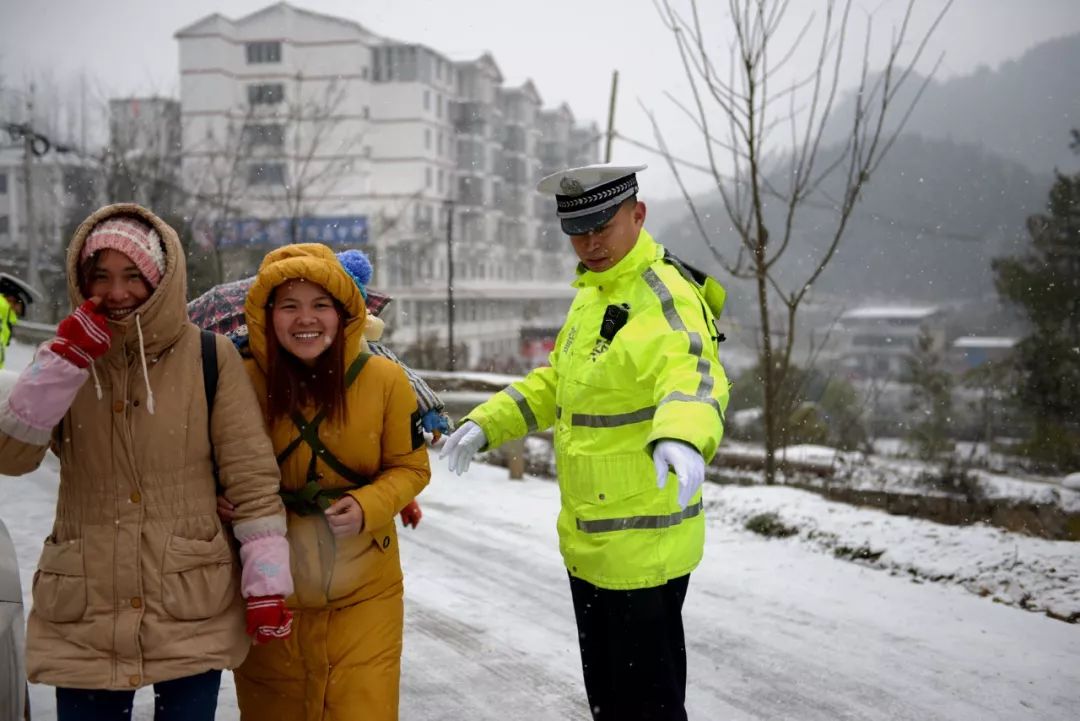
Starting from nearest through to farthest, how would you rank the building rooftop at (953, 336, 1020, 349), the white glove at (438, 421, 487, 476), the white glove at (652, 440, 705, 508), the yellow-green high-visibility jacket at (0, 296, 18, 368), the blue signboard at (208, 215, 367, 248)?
the white glove at (652, 440, 705, 508)
the white glove at (438, 421, 487, 476)
the yellow-green high-visibility jacket at (0, 296, 18, 368)
the blue signboard at (208, 215, 367, 248)
the building rooftop at (953, 336, 1020, 349)

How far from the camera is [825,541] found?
661 centimetres

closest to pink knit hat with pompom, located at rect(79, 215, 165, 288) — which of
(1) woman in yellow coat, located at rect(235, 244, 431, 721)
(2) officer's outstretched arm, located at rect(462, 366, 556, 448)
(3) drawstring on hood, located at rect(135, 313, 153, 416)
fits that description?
(3) drawstring on hood, located at rect(135, 313, 153, 416)

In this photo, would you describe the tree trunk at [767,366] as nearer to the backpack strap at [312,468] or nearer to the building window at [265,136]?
the backpack strap at [312,468]

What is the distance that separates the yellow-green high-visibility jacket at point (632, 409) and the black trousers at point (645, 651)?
72mm

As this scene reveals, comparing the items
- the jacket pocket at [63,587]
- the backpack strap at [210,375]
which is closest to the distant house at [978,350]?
the backpack strap at [210,375]

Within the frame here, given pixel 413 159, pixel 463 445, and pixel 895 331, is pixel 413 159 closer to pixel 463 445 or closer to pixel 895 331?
pixel 895 331

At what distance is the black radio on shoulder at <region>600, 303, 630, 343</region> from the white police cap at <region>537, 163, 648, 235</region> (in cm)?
30

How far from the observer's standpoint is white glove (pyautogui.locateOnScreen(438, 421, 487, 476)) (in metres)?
3.35

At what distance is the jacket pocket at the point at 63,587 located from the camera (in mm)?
2271

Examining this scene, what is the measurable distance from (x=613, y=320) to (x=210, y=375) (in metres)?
1.22

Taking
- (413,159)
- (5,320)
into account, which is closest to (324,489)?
(5,320)

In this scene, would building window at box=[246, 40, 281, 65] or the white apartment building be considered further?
building window at box=[246, 40, 281, 65]

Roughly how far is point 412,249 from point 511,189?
63.6ft

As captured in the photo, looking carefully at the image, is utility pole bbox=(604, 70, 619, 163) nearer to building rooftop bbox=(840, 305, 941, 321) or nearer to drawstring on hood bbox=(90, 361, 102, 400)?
drawstring on hood bbox=(90, 361, 102, 400)
